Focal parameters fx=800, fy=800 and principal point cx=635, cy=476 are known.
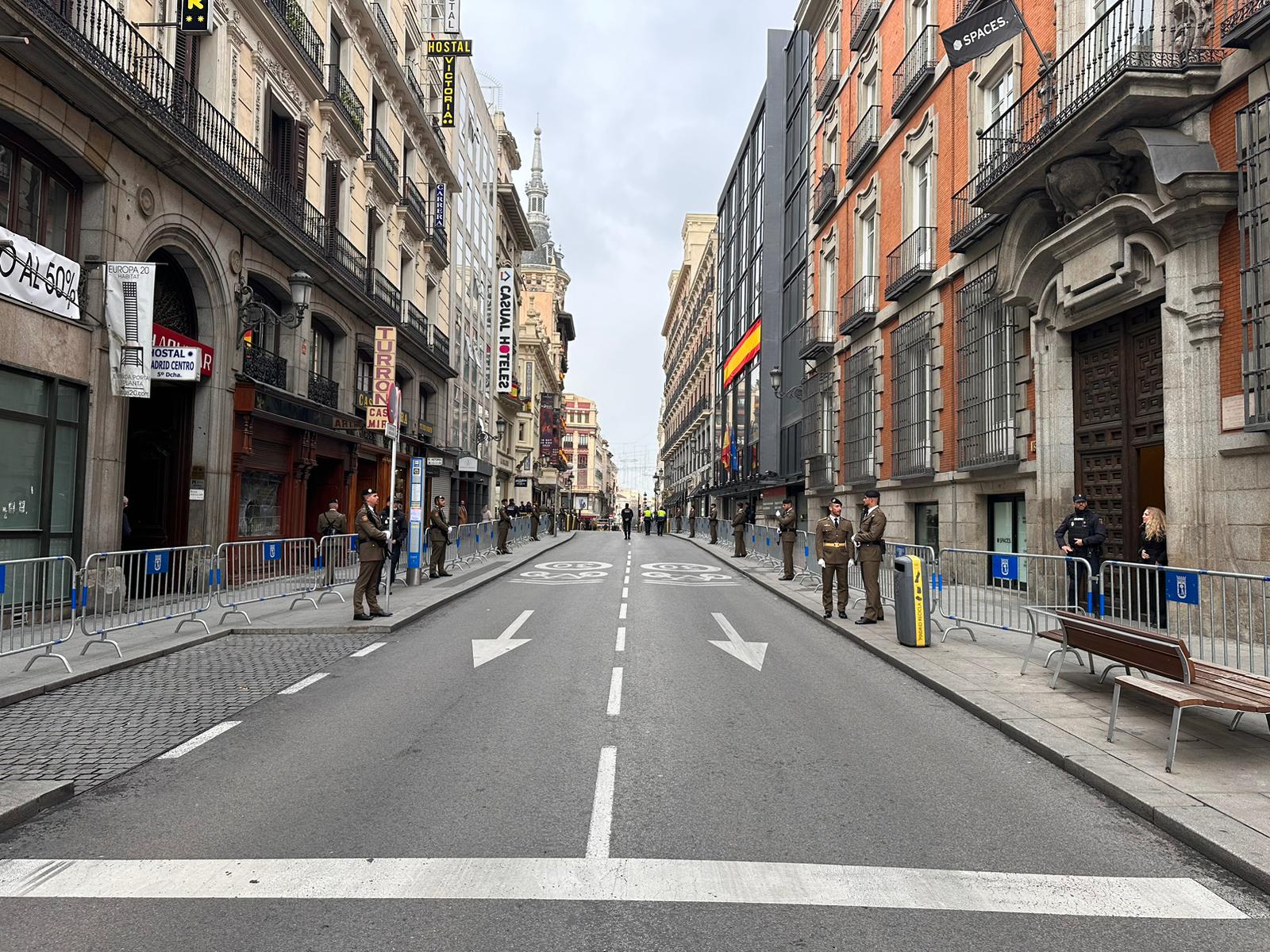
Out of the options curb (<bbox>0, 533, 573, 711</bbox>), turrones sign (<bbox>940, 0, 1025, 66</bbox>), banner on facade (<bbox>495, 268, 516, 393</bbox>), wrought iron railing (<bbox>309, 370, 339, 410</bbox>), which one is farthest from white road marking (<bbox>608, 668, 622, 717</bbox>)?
banner on facade (<bbox>495, 268, 516, 393</bbox>)

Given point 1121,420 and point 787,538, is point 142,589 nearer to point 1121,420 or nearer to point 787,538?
point 1121,420

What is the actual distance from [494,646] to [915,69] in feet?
58.3

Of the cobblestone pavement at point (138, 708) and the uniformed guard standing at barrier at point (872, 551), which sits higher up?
the uniformed guard standing at barrier at point (872, 551)

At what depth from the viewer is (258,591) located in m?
12.5

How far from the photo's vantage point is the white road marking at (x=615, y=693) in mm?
6871

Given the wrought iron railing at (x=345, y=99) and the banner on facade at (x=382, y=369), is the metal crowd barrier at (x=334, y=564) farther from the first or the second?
the wrought iron railing at (x=345, y=99)

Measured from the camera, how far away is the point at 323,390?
2138 cm

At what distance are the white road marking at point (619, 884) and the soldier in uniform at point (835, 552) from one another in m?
8.67

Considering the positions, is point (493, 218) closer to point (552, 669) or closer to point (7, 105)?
point (7, 105)

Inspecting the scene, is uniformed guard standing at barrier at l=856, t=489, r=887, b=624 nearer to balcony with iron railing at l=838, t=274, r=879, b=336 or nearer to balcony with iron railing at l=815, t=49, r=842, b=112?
balcony with iron railing at l=838, t=274, r=879, b=336

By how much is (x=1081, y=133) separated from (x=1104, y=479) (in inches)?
203

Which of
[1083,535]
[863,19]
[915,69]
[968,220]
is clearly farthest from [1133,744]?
[863,19]

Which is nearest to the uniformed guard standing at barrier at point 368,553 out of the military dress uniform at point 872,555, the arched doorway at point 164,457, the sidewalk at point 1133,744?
the arched doorway at point 164,457

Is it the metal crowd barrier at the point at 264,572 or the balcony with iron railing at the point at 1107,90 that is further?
the metal crowd barrier at the point at 264,572
